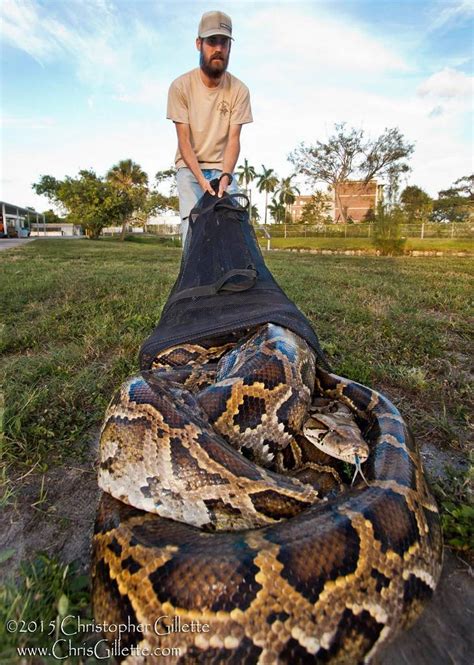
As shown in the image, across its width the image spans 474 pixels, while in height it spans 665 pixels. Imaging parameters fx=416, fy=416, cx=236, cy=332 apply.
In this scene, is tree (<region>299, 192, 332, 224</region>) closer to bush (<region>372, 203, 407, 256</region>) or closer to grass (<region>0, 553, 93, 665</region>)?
bush (<region>372, 203, 407, 256</region>)

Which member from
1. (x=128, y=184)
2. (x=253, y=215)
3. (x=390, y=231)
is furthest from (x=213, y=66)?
(x=128, y=184)

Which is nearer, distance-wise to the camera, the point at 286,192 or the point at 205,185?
the point at 205,185

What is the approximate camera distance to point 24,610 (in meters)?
1.80

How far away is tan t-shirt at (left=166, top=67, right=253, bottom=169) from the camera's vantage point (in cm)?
556

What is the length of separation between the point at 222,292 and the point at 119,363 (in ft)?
5.67

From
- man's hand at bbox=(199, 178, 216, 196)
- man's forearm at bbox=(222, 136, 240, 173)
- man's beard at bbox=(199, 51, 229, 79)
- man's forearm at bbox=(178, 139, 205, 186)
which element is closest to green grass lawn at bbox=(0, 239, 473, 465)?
man's hand at bbox=(199, 178, 216, 196)

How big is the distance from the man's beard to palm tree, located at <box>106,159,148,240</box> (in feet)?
172

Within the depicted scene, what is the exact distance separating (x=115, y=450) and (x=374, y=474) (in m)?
1.55

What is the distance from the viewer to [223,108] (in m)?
5.75

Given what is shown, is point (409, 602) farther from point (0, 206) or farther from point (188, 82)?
point (0, 206)

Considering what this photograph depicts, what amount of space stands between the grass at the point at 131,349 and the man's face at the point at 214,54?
359 centimetres

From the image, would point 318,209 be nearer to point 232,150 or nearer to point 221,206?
point 232,150

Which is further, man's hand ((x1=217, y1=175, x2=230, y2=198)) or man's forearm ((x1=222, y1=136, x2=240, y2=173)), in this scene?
man's forearm ((x1=222, y1=136, x2=240, y2=173))

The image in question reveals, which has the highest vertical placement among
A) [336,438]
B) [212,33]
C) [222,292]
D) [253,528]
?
[212,33]
